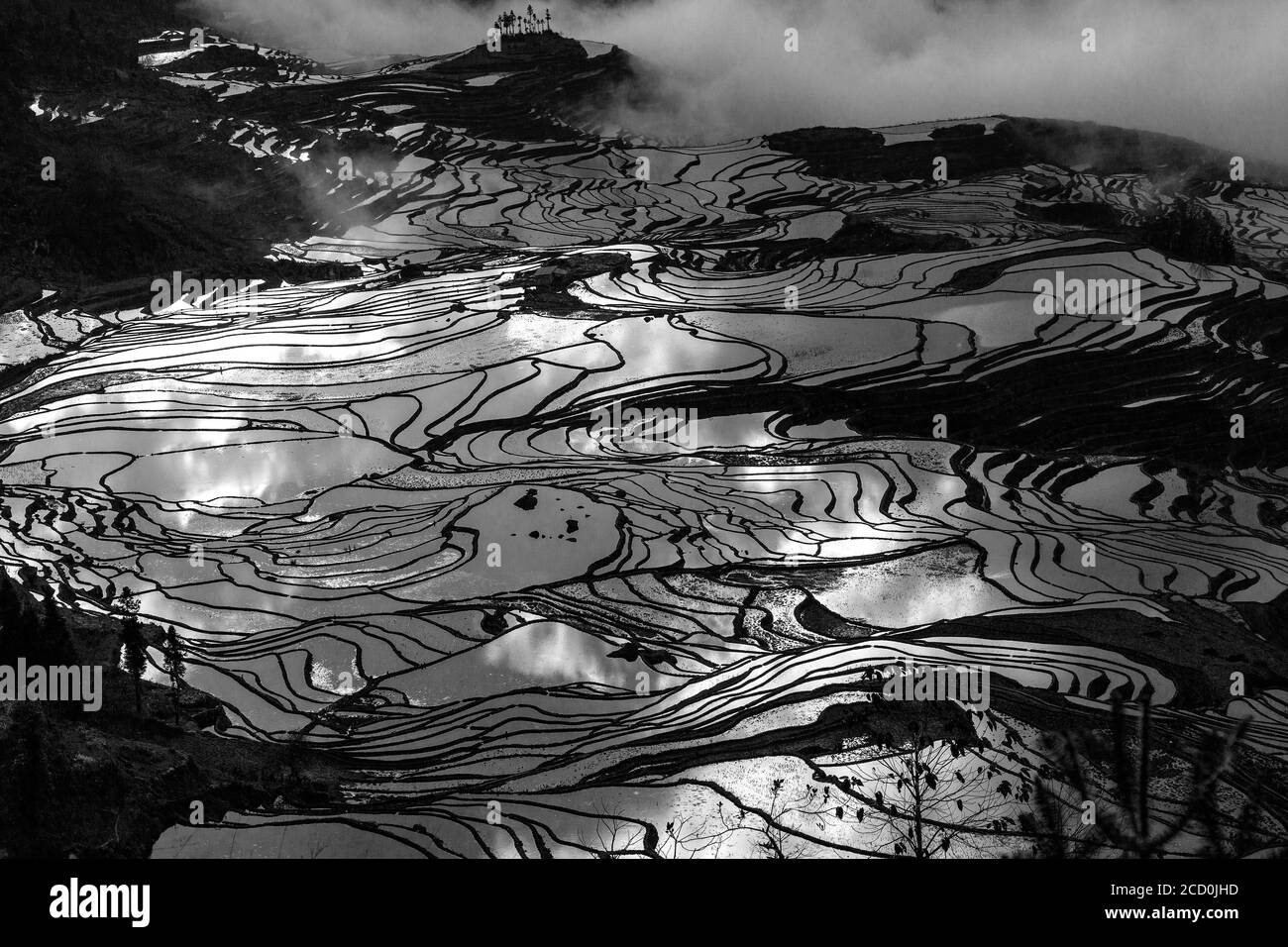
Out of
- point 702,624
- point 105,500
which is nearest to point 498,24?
point 105,500

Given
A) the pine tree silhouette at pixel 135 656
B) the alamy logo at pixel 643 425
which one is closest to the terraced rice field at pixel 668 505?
the alamy logo at pixel 643 425

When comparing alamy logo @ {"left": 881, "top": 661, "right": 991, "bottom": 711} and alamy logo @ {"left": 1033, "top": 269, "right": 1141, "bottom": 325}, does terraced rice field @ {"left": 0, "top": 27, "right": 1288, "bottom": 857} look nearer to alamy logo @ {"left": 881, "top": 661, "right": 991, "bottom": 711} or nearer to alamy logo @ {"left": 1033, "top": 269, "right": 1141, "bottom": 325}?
alamy logo @ {"left": 1033, "top": 269, "right": 1141, "bottom": 325}

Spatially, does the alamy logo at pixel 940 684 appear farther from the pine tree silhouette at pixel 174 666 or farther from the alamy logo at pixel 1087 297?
the alamy logo at pixel 1087 297

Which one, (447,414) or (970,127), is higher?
(970,127)

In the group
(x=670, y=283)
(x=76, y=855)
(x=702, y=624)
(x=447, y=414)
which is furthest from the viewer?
(x=670, y=283)

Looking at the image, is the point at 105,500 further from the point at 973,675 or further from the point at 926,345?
the point at 926,345
